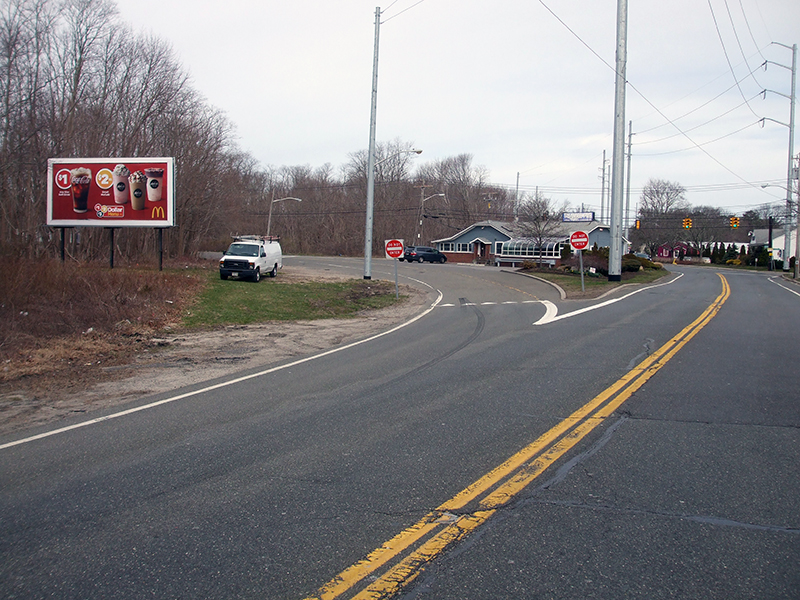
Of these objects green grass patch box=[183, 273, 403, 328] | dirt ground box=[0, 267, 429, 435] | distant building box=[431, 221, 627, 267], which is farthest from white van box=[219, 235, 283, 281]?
distant building box=[431, 221, 627, 267]

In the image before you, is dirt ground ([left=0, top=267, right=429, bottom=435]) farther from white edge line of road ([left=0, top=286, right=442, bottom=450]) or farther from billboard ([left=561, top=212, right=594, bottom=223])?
billboard ([left=561, top=212, right=594, bottom=223])

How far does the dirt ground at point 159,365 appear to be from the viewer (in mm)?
7984

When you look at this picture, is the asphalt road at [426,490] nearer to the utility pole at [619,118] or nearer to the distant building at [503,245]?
the utility pole at [619,118]

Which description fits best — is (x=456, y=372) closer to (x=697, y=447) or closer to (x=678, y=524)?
(x=697, y=447)

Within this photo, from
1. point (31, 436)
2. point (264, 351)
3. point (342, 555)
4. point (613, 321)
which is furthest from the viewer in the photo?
point (613, 321)

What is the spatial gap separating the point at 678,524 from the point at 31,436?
631 cm

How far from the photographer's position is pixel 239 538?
3975 mm

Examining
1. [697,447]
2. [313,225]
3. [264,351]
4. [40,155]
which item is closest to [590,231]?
[313,225]

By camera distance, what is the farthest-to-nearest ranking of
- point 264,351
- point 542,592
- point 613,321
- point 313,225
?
point 313,225, point 613,321, point 264,351, point 542,592

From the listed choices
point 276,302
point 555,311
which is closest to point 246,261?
point 276,302

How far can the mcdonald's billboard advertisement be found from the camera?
25.6 meters

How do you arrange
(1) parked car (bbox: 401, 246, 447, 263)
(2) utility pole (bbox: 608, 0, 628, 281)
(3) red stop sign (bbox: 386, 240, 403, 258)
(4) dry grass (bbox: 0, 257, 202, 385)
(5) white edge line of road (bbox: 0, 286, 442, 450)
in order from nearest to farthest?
1. (5) white edge line of road (bbox: 0, 286, 442, 450)
2. (4) dry grass (bbox: 0, 257, 202, 385)
3. (3) red stop sign (bbox: 386, 240, 403, 258)
4. (2) utility pole (bbox: 608, 0, 628, 281)
5. (1) parked car (bbox: 401, 246, 447, 263)

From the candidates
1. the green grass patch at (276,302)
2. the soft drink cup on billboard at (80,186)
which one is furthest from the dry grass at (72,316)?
the soft drink cup on billboard at (80,186)

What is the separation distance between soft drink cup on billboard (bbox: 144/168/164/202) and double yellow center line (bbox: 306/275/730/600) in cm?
2403
